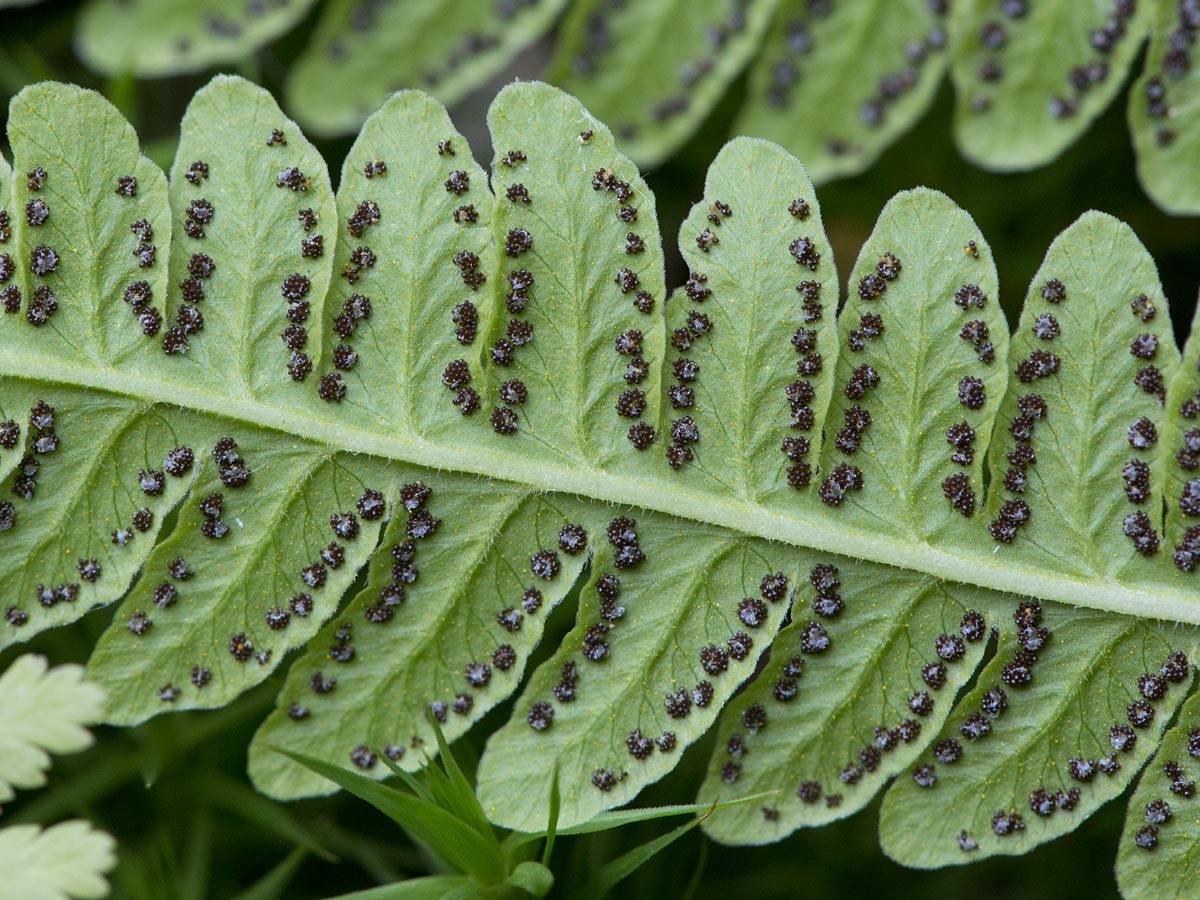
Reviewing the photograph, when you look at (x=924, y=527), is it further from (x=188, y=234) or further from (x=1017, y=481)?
(x=188, y=234)

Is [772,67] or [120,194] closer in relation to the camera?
[120,194]

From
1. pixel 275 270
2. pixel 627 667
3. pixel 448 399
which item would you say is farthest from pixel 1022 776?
pixel 275 270

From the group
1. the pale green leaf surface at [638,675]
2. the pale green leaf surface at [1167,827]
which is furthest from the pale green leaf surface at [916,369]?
the pale green leaf surface at [1167,827]

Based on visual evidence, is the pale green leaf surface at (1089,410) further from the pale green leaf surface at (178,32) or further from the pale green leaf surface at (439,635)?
the pale green leaf surface at (178,32)

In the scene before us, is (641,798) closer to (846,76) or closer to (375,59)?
(846,76)

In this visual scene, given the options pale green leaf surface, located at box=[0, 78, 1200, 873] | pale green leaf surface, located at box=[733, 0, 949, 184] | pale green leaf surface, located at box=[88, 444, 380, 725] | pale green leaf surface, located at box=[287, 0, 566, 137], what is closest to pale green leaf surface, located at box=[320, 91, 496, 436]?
pale green leaf surface, located at box=[0, 78, 1200, 873]
